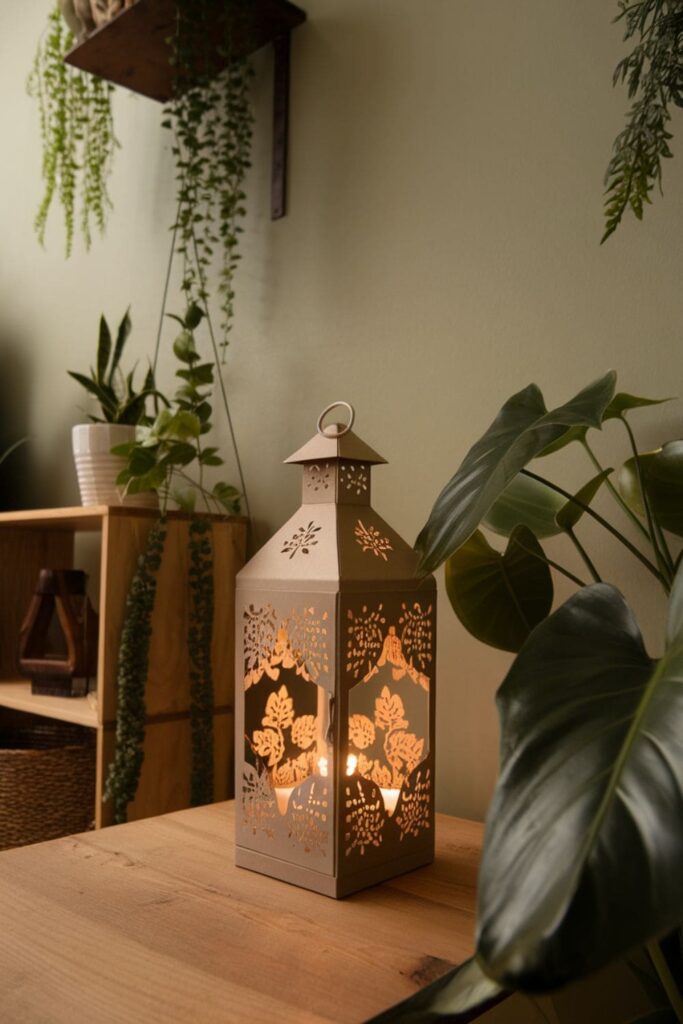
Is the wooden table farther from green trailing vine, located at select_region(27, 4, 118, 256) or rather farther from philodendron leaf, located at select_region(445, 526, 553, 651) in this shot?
green trailing vine, located at select_region(27, 4, 118, 256)

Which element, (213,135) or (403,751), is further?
(213,135)

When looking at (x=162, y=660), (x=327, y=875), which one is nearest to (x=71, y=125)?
(x=162, y=660)

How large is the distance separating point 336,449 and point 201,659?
0.65 m

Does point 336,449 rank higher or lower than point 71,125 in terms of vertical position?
lower

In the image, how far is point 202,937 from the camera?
79 cm

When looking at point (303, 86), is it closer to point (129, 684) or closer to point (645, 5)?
point (645, 5)

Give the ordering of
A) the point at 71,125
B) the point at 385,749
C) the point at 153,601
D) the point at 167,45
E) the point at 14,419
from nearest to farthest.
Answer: the point at 385,749
the point at 153,601
the point at 167,45
the point at 71,125
the point at 14,419

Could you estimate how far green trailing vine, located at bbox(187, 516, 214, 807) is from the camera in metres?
1.47

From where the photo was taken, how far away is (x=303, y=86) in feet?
5.16

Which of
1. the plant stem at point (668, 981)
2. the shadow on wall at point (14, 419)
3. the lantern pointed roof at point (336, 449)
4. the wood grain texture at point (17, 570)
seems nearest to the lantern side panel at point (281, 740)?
the lantern pointed roof at point (336, 449)

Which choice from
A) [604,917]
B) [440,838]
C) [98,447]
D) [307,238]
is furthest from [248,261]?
[604,917]

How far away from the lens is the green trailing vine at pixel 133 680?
137 cm

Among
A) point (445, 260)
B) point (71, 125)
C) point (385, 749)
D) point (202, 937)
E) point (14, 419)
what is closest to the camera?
point (202, 937)

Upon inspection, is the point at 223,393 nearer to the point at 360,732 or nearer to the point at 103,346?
the point at 103,346
